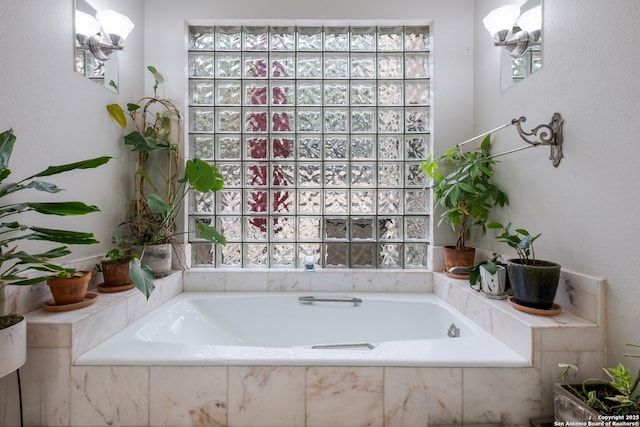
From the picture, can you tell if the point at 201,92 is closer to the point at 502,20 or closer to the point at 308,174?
the point at 308,174

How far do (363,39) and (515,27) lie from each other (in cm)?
91

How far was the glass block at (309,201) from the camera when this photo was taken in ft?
6.16

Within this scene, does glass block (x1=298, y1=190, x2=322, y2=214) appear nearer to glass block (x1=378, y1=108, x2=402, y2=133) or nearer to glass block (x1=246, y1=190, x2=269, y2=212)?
glass block (x1=246, y1=190, x2=269, y2=212)

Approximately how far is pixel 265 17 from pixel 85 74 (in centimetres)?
110

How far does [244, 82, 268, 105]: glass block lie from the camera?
1.87 metres

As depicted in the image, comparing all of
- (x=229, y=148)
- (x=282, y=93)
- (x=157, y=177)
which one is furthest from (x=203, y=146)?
(x=282, y=93)

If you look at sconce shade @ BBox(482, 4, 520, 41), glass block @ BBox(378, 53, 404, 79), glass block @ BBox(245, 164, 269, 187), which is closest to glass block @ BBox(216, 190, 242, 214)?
glass block @ BBox(245, 164, 269, 187)

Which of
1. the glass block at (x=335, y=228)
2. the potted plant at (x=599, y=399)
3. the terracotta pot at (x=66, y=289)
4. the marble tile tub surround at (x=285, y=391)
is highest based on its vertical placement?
the glass block at (x=335, y=228)

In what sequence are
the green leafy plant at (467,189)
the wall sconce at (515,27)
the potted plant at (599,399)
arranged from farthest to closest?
the green leafy plant at (467,189) → the wall sconce at (515,27) → the potted plant at (599,399)

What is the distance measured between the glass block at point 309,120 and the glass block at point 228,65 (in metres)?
0.53

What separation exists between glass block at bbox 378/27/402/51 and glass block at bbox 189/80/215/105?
1.23 meters

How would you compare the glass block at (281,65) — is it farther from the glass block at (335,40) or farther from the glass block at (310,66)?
the glass block at (335,40)

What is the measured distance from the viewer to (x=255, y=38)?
1.88 metres

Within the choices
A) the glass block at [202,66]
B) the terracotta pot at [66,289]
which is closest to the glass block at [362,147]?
the glass block at [202,66]
